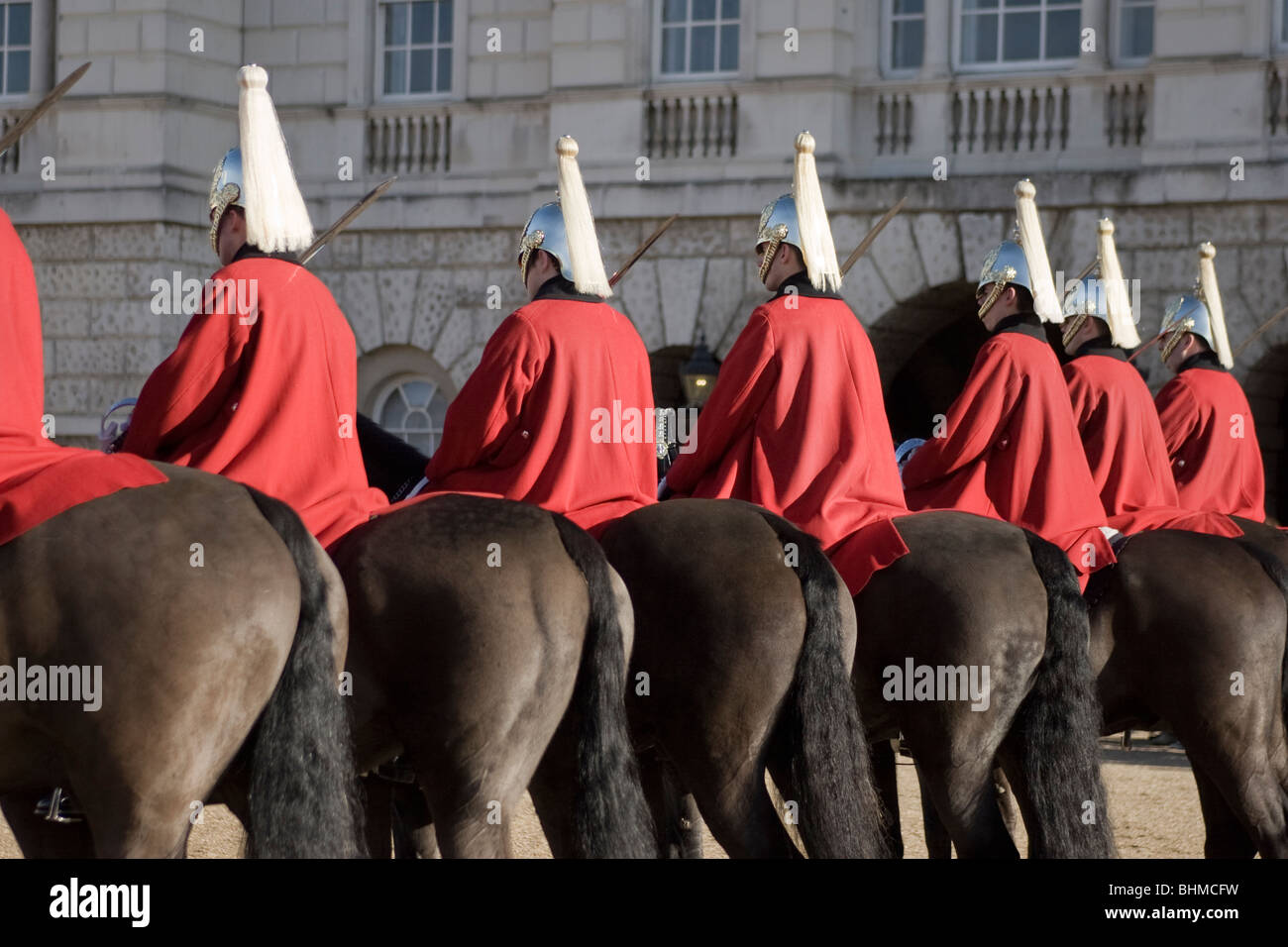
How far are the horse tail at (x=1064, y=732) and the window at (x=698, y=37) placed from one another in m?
10.8

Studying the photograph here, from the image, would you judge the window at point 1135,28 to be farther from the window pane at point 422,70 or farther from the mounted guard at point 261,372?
the mounted guard at point 261,372

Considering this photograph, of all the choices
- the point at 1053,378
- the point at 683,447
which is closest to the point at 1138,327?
the point at 1053,378

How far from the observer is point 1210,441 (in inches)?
403

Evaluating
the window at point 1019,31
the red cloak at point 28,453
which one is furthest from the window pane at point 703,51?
the red cloak at point 28,453

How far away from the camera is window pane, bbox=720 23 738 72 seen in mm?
16562

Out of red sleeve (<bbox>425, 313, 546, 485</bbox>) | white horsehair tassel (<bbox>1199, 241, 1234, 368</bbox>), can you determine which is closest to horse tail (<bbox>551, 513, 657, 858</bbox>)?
red sleeve (<bbox>425, 313, 546, 485</bbox>)

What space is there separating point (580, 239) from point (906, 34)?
401 inches

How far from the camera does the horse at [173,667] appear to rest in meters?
4.39

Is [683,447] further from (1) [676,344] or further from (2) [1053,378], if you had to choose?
(1) [676,344]

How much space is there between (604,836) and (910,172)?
11057mm

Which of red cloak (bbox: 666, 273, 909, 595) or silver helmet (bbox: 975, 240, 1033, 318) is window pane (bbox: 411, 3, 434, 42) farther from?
red cloak (bbox: 666, 273, 909, 595)

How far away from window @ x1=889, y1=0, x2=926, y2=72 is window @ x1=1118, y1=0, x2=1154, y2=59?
4.98 ft

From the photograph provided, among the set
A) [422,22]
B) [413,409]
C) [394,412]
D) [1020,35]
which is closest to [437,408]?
[413,409]

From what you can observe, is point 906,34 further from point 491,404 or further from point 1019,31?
point 491,404
